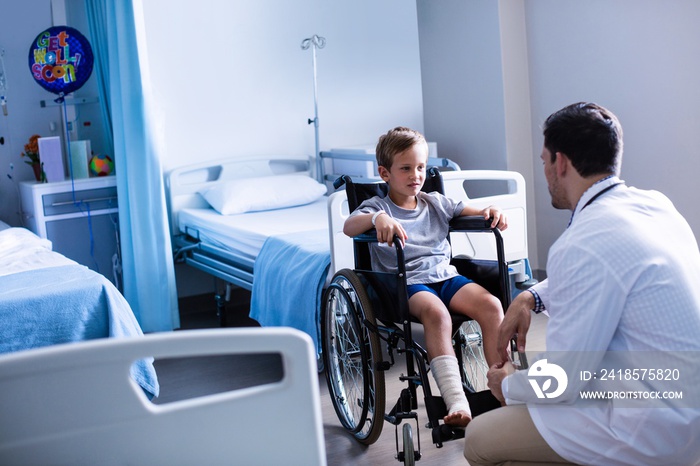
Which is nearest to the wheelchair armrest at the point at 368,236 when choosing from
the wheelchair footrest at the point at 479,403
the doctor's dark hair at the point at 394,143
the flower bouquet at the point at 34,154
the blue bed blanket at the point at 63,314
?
the doctor's dark hair at the point at 394,143

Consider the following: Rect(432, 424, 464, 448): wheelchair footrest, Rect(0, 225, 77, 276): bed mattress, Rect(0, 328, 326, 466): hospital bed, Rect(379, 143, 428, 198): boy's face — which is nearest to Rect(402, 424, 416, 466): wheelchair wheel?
Rect(432, 424, 464, 448): wheelchair footrest

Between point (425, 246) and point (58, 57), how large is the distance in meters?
2.51

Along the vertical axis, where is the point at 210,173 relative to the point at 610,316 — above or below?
above

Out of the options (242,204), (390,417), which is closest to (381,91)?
(242,204)

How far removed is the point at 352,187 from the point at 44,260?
143cm

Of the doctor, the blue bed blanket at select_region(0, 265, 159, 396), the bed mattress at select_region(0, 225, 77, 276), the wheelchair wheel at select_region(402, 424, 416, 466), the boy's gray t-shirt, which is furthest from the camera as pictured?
the bed mattress at select_region(0, 225, 77, 276)

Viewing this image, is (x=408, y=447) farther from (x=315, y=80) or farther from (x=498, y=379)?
(x=315, y=80)

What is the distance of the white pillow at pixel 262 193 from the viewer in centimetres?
430

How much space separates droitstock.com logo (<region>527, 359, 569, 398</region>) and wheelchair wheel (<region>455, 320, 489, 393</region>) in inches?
37.9

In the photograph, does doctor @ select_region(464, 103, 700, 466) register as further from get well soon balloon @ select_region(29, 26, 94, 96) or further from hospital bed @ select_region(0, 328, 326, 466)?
get well soon balloon @ select_region(29, 26, 94, 96)

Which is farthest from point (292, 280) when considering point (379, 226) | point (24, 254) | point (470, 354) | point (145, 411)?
point (145, 411)

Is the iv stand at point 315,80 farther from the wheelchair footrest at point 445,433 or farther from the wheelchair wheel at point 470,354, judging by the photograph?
the wheelchair footrest at point 445,433

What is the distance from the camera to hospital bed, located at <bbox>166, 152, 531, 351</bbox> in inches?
124

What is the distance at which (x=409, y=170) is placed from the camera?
8.35 ft
